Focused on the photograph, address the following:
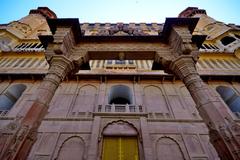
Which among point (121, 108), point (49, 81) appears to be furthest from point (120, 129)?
point (49, 81)

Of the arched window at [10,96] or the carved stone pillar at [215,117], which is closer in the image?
the carved stone pillar at [215,117]

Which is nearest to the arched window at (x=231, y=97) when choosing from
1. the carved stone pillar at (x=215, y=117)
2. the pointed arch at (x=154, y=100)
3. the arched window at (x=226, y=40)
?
the pointed arch at (x=154, y=100)

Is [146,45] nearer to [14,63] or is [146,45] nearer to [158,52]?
[158,52]

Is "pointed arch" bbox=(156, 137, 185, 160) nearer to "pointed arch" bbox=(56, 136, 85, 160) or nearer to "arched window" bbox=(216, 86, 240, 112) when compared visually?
"pointed arch" bbox=(56, 136, 85, 160)

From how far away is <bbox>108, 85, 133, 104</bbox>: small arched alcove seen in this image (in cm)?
1310

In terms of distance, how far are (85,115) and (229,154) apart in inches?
323

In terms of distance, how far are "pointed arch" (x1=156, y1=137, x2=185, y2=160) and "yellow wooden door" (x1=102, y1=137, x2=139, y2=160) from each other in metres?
1.12

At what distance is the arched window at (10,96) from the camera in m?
12.3

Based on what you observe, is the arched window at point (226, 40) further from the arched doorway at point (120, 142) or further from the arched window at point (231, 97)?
the arched doorway at point (120, 142)

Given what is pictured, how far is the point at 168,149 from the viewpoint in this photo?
9.10 meters

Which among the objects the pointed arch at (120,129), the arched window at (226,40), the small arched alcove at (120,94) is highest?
the arched window at (226,40)

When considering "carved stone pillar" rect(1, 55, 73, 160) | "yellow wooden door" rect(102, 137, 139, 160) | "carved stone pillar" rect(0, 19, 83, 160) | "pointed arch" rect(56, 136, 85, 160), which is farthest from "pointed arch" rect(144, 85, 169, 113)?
"carved stone pillar" rect(1, 55, 73, 160)

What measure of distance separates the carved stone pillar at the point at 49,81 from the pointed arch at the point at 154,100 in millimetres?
6111

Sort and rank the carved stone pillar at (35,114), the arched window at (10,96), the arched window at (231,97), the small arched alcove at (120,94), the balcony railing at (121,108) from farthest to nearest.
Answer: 1. the small arched alcove at (120,94)
2. the arched window at (231,97)
3. the arched window at (10,96)
4. the balcony railing at (121,108)
5. the carved stone pillar at (35,114)
